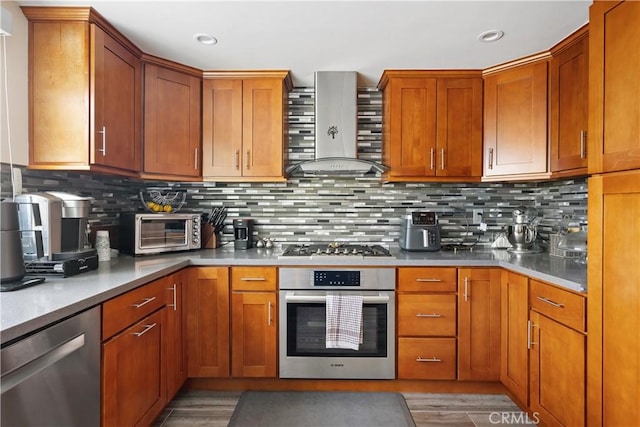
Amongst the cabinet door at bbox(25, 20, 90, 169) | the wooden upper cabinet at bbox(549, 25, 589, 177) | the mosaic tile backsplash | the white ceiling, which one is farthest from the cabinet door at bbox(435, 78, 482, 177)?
the cabinet door at bbox(25, 20, 90, 169)

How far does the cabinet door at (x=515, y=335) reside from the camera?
A: 6.12 feet

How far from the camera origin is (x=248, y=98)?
2.42m

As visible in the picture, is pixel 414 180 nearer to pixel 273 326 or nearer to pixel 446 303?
pixel 446 303

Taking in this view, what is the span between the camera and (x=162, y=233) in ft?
7.48

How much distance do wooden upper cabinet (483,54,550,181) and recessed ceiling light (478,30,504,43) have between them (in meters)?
0.42

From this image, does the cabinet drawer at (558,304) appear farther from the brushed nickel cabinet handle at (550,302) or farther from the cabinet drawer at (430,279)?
the cabinet drawer at (430,279)

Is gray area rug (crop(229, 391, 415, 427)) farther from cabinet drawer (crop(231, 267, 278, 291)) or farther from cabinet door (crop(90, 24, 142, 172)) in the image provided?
cabinet door (crop(90, 24, 142, 172))

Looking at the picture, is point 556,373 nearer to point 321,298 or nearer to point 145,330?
point 321,298

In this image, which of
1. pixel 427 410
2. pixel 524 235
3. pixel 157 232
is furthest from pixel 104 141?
pixel 524 235

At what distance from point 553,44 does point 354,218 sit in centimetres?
178

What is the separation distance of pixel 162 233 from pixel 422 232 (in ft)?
6.27

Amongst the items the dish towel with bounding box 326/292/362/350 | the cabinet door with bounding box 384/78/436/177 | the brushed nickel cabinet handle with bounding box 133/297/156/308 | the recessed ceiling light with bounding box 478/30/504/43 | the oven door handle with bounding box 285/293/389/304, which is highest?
the recessed ceiling light with bounding box 478/30/504/43

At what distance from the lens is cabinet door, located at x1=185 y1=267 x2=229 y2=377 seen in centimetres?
212

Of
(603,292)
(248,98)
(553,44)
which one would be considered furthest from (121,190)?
(553,44)
